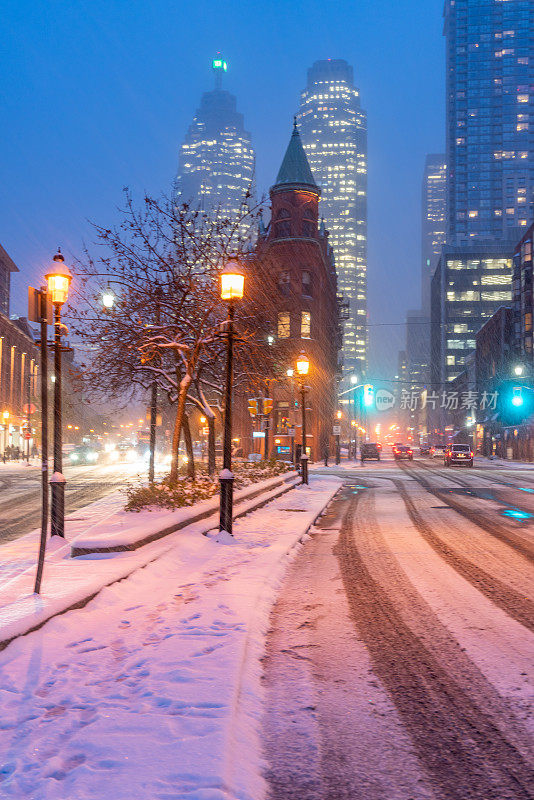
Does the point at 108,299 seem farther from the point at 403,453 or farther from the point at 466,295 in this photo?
the point at 466,295

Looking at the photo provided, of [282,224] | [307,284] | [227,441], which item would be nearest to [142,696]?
[227,441]

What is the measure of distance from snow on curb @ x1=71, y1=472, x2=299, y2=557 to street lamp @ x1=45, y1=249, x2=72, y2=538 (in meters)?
0.62

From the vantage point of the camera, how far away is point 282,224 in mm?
56969

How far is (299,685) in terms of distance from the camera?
4.75 m

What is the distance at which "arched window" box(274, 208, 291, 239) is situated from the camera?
56.6 metres

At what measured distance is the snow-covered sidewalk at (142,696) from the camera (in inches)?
126

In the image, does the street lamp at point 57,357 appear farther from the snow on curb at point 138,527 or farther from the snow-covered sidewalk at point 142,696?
the snow-covered sidewalk at point 142,696

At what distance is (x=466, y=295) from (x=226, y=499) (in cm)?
15404

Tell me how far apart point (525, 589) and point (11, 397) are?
255 feet

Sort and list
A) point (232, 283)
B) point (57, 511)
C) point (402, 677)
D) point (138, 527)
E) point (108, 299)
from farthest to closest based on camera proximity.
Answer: point (108, 299)
point (232, 283)
point (57, 511)
point (138, 527)
point (402, 677)

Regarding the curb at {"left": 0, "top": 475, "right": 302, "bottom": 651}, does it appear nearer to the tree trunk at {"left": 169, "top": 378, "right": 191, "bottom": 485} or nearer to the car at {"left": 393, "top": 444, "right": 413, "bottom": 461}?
the tree trunk at {"left": 169, "top": 378, "right": 191, "bottom": 485}

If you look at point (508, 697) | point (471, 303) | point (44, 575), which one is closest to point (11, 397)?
point (44, 575)

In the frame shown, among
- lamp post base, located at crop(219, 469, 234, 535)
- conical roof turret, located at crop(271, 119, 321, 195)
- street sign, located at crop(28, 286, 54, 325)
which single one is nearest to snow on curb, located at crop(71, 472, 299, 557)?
lamp post base, located at crop(219, 469, 234, 535)

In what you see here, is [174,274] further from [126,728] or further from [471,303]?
[471,303]
